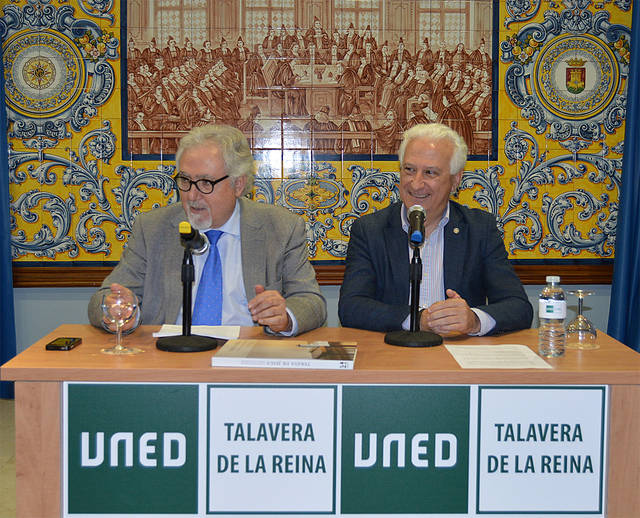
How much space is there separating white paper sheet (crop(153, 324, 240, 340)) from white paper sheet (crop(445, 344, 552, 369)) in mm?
661

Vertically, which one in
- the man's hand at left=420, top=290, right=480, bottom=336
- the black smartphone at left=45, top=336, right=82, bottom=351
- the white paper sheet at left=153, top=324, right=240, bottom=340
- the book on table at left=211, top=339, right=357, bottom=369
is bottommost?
the white paper sheet at left=153, top=324, right=240, bottom=340

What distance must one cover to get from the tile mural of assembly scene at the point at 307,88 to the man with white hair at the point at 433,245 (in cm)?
113

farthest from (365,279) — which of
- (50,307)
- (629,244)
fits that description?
(50,307)

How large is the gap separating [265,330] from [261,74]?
6.41ft

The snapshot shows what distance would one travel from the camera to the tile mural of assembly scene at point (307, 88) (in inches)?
151

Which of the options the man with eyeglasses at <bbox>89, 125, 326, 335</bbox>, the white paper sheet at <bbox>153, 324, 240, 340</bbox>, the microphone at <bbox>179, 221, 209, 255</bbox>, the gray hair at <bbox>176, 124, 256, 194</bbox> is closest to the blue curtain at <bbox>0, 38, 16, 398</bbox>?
the man with eyeglasses at <bbox>89, 125, 326, 335</bbox>

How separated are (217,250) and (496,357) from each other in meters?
1.08

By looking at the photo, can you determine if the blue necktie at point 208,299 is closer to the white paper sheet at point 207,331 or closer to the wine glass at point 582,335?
the white paper sheet at point 207,331

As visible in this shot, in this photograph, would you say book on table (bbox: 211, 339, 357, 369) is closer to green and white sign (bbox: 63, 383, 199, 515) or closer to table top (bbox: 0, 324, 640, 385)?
table top (bbox: 0, 324, 640, 385)

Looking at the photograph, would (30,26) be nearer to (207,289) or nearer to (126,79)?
(126,79)

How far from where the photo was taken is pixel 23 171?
3.90 metres

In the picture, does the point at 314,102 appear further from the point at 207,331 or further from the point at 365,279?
the point at 207,331

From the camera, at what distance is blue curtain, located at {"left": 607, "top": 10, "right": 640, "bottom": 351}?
3758 millimetres

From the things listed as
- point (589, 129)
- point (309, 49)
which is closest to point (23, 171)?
point (309, 49)
